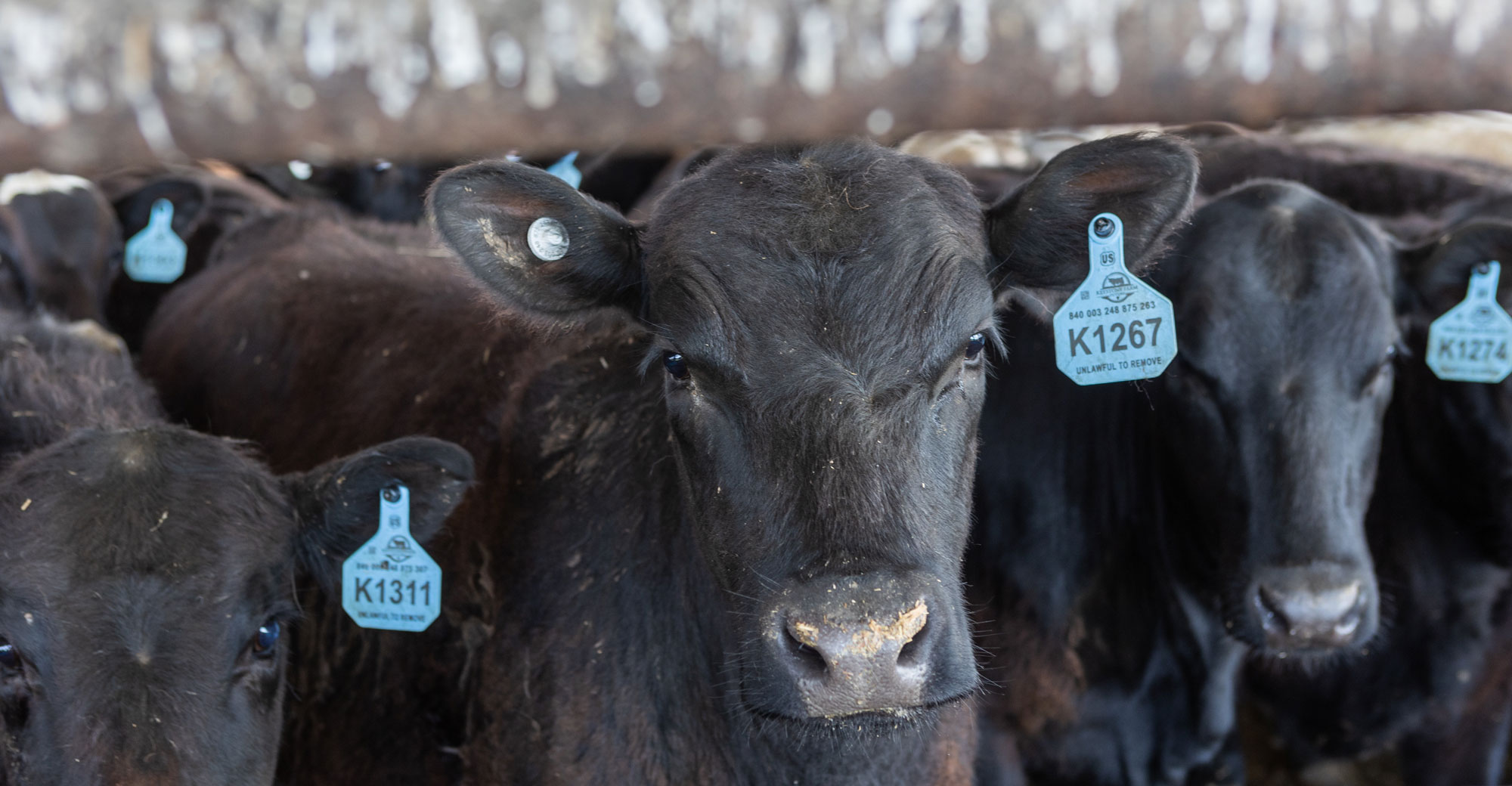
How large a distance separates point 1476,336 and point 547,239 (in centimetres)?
280

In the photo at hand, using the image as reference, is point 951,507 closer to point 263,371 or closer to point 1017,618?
point 1017,618

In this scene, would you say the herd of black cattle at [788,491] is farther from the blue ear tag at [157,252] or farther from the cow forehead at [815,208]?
the blue ear tag at [157,252]

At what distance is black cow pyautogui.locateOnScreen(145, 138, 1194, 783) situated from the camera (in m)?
2.07

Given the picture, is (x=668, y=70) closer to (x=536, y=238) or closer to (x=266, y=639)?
(x=536, y=238)

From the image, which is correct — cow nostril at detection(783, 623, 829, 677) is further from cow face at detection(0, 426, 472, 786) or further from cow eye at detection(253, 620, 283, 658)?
cow eye at detection(253, 620, 283, 658)

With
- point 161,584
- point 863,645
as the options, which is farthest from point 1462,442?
point 161,584

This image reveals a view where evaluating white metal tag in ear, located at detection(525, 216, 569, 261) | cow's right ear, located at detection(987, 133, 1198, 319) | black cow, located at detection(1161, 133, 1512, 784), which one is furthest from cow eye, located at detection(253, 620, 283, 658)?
black cow, located at detection(1161, 133, 1512, 784)

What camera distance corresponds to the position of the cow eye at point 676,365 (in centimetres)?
241

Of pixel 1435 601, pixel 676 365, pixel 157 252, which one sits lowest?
pixel 1435 601

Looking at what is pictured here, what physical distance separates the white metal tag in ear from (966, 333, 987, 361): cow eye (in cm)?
85

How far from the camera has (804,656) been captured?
1986 millimetres

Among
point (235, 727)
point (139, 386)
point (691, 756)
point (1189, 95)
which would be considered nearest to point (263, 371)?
point (139, 386)

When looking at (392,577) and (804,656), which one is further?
(392,577)

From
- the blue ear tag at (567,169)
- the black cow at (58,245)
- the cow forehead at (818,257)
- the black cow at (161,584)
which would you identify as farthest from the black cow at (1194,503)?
the black cow at (58,245)
